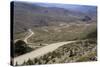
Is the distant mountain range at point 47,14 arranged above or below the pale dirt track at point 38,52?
above

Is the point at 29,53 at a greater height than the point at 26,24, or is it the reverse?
the point at 26,24

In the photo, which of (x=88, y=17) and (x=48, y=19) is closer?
(x=48, y=19)

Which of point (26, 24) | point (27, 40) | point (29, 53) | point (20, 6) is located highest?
point (20, 6)

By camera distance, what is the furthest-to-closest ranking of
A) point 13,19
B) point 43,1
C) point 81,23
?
point 81,23 < point 43,1 < point 13,19

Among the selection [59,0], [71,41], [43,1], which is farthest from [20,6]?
[71,41]

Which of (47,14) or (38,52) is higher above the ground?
(47,14)

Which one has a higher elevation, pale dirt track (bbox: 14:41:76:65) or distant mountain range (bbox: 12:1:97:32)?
distant mountain range (bbox: 12:1:97:32)

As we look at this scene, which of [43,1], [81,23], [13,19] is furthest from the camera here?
[81,23]

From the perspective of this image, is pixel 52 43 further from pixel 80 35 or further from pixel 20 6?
pixel 20 6
